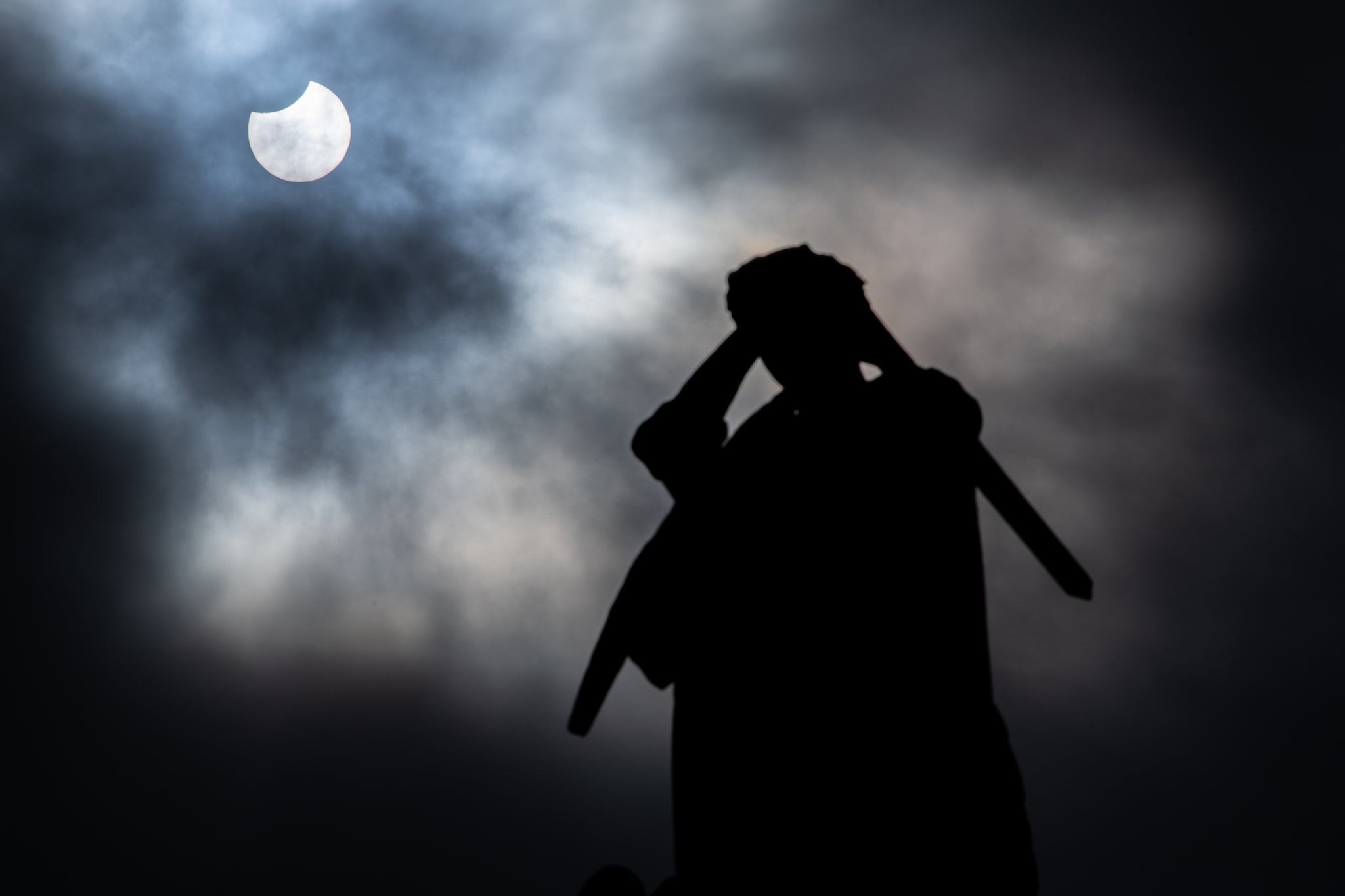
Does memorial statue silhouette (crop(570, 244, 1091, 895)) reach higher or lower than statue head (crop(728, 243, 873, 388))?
lower

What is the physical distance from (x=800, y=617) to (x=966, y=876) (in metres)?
1.35

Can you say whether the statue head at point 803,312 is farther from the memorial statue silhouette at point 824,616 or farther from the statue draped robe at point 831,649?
the statue draped robe at point 831,649

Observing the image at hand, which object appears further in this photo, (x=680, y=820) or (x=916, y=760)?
(x=680, y=820)

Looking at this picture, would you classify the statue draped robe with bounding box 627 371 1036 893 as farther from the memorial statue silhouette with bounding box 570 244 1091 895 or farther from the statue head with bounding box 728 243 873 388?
the statue head with bounding box 728 243 873 388

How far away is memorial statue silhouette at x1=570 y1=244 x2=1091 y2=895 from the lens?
4648 mm

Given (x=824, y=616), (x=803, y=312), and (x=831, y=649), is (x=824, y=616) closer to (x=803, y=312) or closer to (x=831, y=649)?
(x=831, y=649)

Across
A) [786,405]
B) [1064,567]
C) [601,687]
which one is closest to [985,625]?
[1064,567]

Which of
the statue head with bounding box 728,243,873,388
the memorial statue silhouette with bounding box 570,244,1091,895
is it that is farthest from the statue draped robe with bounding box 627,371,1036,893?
the statue head with bounding box 728,243,873,388

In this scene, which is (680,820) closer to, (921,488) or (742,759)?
(742,759)

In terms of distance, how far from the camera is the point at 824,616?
511 centimetres

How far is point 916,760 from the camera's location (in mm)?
4688

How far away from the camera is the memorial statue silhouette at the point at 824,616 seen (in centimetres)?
465

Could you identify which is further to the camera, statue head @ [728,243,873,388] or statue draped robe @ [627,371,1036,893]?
statue head @ [728,243,873,388]

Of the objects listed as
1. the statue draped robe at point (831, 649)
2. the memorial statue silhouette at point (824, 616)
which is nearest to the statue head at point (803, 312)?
the memorial statue silhouette at point (824, 616)
